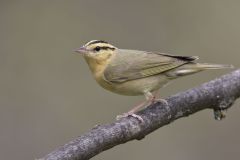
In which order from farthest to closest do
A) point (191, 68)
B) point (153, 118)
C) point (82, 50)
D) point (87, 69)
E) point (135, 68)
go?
point (87, 69)
point (135, 68)
point (82, 50)
point (191, 68)
point (153, 118)


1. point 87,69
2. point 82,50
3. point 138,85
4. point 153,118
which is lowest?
point 153,118

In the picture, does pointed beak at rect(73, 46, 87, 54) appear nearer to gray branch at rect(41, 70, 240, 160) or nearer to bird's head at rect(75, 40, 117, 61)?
bird's head at rect(75, 40, 117, 61)

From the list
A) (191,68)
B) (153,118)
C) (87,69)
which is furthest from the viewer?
(87,69)

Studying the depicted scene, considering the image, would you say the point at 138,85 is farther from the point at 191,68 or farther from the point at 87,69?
the point at 87,69

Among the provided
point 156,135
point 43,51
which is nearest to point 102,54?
point 156,135

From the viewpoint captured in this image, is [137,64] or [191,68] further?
[137,64]

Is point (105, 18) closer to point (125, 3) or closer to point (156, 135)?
point (125, 3)

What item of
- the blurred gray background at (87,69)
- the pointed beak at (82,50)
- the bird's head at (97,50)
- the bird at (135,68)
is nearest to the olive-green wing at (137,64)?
the bird at (135,68)

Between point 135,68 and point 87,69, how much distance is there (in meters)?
4.78

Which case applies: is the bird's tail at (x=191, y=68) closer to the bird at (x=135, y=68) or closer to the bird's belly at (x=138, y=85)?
the bird at (x=135, y=68)

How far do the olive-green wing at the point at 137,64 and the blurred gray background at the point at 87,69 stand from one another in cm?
369

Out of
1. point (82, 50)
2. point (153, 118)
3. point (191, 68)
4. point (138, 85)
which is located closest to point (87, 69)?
point (82, 50)

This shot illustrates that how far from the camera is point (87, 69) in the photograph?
1175 cm

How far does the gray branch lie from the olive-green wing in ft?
1.50
